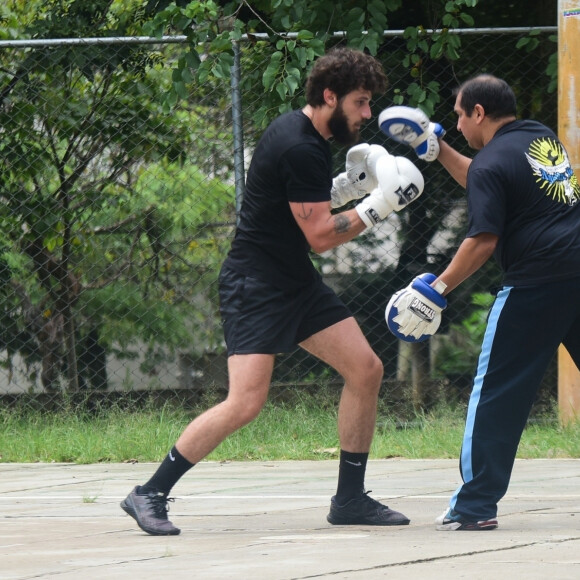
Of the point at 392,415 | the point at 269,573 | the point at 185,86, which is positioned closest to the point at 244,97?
the point at 185,86

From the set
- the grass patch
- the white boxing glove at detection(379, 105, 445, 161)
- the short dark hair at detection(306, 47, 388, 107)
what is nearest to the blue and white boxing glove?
the white boxing glove at detection(379, 105, 445, 161)

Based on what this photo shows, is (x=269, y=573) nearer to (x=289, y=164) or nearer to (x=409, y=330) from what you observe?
(x=409, y=330)

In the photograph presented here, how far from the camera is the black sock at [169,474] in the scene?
488 centimetres

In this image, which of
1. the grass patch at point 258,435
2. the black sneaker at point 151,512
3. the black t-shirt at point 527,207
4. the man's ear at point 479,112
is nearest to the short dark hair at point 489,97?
the man's ear at point 479,112

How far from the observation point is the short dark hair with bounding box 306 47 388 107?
16.1 ft

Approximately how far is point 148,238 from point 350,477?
369 centimetres

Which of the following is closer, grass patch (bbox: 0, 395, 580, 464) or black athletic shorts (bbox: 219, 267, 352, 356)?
black athletic shorts (bbox: 219, 267, 352, 356)

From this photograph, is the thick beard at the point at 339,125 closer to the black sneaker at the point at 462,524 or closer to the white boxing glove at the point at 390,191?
the white boxing glove at the point at 390,191

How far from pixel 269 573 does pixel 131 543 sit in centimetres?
102

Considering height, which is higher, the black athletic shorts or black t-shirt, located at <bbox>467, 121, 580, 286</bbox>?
black t-shirt, located at <bbox>467, 121, 580, 286</bbox>

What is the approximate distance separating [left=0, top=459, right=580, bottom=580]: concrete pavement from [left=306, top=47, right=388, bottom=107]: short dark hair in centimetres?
176

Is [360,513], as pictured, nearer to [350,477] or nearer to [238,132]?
[350,477]

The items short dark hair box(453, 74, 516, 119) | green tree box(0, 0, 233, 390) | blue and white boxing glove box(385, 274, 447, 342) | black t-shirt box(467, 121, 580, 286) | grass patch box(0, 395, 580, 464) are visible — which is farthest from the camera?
green tree box(0, 0, 233, 390)

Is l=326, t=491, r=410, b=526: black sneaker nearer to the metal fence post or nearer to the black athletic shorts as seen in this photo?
the black athletic shorts
